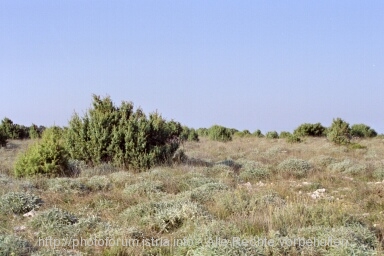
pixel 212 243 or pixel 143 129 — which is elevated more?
pixel 143 129

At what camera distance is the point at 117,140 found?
10.7 metres

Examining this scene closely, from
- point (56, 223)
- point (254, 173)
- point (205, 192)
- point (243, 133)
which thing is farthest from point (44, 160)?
point (243, 133)

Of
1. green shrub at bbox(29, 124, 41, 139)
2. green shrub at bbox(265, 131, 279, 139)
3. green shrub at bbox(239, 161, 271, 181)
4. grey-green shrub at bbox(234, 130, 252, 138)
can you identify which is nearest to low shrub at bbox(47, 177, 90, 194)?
green shrub at bbox(239, 161, 271, 181)

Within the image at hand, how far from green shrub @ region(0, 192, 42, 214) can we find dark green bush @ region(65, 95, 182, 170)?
4430 millimetres

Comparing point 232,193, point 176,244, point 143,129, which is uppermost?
point 143,129

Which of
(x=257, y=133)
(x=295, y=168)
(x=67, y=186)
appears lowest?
(x=67, y=186)

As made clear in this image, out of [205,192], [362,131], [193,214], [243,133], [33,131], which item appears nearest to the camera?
[193,214]

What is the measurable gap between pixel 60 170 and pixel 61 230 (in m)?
4.99

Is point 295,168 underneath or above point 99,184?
above

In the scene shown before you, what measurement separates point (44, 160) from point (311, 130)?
22.8m

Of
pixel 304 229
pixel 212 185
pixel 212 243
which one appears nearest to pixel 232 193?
pixel 212 185

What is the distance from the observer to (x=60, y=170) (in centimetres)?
936

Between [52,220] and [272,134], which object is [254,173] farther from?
[272,134]

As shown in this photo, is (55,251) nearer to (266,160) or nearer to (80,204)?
(80,204)
